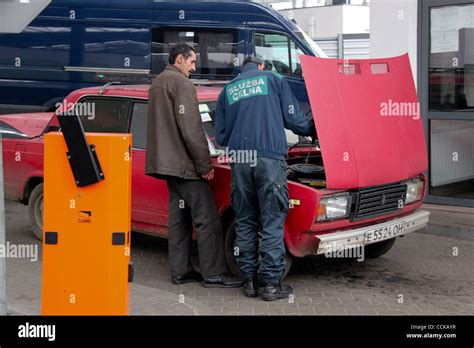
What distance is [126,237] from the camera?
17.4 feet

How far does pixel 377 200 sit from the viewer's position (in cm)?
708

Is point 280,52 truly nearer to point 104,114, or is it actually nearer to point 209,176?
point 104,114

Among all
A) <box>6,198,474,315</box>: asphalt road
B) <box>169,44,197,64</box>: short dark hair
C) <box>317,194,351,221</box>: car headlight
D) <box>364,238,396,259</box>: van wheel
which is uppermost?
<box>169,44,197,64</box>: short dark hair

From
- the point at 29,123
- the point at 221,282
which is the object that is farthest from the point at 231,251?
the point at 29,123

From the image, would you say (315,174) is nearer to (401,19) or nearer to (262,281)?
(262,281)

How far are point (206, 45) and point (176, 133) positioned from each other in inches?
244

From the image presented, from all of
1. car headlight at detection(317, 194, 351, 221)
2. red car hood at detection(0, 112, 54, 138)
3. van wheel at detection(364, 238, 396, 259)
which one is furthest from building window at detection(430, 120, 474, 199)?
red car hood at detection(0, 112, 54, 138)

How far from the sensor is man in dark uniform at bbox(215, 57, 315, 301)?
258 inches

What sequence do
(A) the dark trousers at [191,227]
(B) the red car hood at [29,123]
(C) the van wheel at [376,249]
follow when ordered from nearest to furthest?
(A) the dark trousers at [191,227]
(C) the van wheel at [376,249]
(B) the red car hood at [29,123]

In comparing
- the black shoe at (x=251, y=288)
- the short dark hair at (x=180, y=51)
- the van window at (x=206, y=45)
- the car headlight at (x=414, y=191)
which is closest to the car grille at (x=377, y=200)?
the car headlight at (x=414, y=191)

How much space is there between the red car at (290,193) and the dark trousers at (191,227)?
135 mm

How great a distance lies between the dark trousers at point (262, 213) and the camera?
21.4 ft

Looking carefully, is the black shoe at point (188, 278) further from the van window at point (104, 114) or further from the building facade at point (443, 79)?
the building facade at point (443, 79)

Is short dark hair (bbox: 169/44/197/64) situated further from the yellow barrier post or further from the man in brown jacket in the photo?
the yellow barrier post
